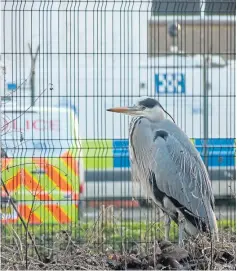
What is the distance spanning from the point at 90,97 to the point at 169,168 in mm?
2648

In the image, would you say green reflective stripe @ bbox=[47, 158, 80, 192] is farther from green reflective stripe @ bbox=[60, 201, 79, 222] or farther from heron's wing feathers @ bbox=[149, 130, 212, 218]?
heron's wing feathers @ bbox=[149, 130, 212, 218]

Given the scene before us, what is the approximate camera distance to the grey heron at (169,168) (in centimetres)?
904

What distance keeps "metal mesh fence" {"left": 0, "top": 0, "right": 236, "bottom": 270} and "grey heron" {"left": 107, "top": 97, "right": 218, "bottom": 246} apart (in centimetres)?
79

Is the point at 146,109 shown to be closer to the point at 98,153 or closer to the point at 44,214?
the point at 98,153

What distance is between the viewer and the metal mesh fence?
1082 centimetres

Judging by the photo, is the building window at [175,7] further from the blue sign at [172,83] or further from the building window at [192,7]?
the blue sign at [172,83]

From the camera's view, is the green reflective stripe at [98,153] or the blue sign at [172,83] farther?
the blue sign at [172,83]

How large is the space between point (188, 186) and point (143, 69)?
3223mm

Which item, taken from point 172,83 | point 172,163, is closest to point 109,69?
point 172,83

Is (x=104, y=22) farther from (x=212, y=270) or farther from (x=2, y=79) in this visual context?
(x=212, y=270)

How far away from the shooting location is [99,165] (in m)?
12.3

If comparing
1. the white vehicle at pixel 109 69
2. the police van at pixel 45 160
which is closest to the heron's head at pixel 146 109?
the white vehicle at pixel 109 69

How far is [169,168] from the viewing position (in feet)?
29.8

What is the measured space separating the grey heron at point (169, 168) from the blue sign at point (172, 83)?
2.63 m
